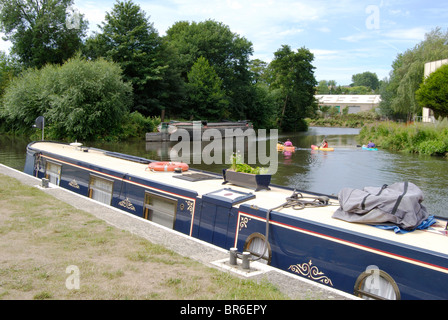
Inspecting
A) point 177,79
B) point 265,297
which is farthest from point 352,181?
point 177,79

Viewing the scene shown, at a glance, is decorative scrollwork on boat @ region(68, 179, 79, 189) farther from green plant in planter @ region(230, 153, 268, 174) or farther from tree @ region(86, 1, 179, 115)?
tree @ region(86, 1, 179, 115)

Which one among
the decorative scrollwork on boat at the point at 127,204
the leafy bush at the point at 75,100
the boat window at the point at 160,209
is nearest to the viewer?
the boat window at the point at 160,209

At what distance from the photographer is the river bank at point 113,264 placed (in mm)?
4234

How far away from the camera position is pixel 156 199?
8617mm

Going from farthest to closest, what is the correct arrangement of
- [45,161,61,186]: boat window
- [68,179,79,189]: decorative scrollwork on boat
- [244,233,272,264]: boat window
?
[45,161,61,186]: boat window < [68,179,79,189]: decorative scrollwork on boat < [244,233,272,264]: boat window

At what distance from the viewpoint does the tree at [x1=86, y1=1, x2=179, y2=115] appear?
142 feet

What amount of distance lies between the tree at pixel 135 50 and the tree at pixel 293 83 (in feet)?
92.6

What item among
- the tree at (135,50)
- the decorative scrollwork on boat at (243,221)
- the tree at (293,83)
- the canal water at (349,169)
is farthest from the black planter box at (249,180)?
the tree at (293,83)

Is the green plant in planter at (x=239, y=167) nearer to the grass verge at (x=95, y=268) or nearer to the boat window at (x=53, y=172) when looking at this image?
the grass verge at (x=95, y=268)

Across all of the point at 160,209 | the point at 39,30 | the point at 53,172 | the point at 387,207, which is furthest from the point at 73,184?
the point at 39,30

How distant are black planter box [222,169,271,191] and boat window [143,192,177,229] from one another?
4.59 ft

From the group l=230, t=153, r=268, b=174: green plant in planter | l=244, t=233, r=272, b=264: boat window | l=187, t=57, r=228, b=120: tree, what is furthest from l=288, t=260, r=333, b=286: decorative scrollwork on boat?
l=187, t=57, r=228, b=120: tree

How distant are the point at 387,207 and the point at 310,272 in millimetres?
1476
